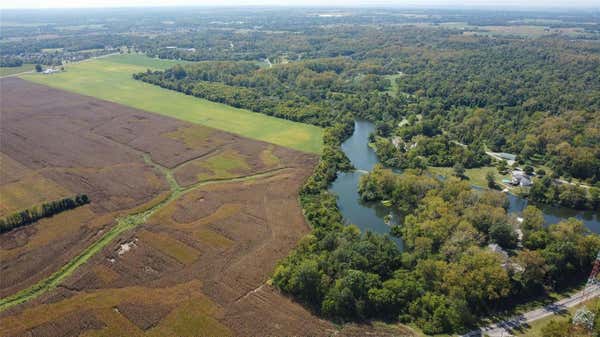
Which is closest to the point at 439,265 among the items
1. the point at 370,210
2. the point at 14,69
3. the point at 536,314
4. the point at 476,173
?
the point at 536,314

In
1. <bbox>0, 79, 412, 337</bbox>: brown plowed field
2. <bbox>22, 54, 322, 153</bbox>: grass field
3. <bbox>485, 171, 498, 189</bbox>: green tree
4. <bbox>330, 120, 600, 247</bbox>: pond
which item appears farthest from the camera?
<bbox>22, 54, 322, 153</bbox>: grass field

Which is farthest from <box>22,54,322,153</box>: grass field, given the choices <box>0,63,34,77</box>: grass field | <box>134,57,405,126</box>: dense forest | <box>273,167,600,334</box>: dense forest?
<box>273,167,600,334</box>: dense forest

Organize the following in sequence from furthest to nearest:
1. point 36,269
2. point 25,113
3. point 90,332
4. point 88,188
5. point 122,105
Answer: point 122,105 → point 25,113 → point 88,188 → point 36,269 → point 90,332

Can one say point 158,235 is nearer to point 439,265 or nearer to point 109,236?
point 109,236

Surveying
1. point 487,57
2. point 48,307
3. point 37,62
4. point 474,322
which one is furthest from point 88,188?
point 487,57

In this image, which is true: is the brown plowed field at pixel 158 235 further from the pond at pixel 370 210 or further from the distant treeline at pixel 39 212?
the pond at pixel 370 210

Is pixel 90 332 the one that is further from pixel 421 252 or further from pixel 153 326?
pixel 421 252

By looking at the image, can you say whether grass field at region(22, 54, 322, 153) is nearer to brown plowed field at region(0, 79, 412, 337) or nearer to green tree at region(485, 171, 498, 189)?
brown plowed field at region(0, 79, 412, 337)

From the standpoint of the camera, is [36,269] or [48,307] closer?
[48,307]
